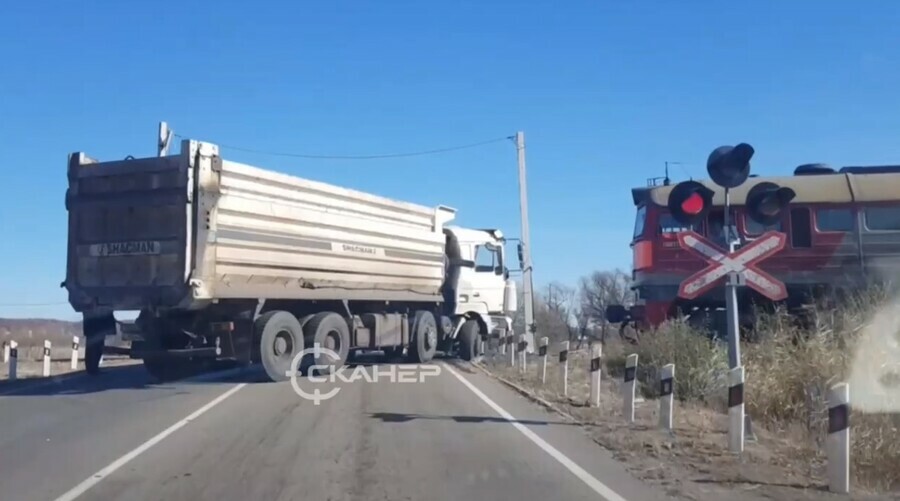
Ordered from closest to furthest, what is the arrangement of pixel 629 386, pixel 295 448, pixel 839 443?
pixel 839 443 → pixel 295 448 → pixel 629 386

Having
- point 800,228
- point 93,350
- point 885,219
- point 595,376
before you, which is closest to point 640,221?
point 800,228

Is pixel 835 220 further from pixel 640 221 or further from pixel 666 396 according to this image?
pixel 666 396

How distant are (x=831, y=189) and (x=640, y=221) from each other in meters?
3.89

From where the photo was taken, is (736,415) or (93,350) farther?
(93,350)

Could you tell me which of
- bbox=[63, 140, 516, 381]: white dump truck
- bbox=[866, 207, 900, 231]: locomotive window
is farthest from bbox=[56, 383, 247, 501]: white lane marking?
bbox=[866, 207, 900, 231]: locomotive window

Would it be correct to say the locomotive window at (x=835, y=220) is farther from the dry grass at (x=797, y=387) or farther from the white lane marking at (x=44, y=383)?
the white lane marking at (x=44, y=383)

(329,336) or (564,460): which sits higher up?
(329,336)

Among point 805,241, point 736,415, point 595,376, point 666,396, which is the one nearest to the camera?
point 736,415

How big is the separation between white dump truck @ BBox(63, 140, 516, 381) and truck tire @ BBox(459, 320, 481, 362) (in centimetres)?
520

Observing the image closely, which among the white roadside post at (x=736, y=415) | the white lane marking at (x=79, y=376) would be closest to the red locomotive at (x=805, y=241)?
the white lane marking at (x=79, y=376)

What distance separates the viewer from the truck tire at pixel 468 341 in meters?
26.0

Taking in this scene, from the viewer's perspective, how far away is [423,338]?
925 inches

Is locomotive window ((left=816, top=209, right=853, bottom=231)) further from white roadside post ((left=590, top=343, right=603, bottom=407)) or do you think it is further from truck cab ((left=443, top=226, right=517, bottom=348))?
truck cab ((left=443, top=226, right=517, bottom=348))

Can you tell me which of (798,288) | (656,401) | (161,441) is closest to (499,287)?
(798,288)
